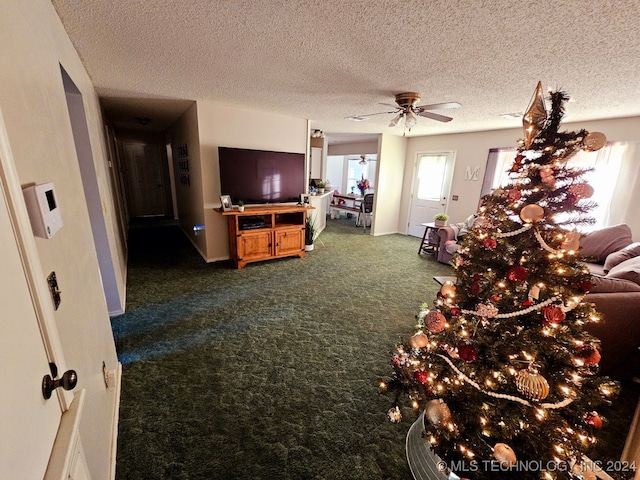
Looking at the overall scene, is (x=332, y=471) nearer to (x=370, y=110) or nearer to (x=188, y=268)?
(x=188, y=268)

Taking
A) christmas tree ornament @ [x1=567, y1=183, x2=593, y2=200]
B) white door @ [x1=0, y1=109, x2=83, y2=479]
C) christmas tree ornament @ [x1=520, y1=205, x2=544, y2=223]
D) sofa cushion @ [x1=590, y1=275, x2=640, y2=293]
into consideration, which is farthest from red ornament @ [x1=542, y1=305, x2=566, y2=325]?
white door @ [x1=0, y1=109, x2=83, y2=479]

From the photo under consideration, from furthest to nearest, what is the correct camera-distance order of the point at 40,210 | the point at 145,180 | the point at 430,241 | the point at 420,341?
1. the point at 145,180
2. the point at 430,241
3. the point at 420,341
4. the point at 40,210

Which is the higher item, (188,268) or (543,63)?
(543,63)

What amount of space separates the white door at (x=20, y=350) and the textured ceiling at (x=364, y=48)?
1.43 metres

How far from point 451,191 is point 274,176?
374 cm

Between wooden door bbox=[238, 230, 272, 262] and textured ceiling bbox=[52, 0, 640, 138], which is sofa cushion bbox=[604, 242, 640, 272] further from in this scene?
wooden door bbox=[238, 230, 272, 262]

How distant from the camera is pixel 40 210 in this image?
0.81m

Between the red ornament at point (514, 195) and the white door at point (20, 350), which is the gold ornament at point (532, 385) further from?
the white door at point (20, 350)

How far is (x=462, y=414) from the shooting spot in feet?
4.02

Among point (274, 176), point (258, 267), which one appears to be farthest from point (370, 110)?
point (258, 267)

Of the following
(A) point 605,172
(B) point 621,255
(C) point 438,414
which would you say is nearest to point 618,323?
(C) point 438,414

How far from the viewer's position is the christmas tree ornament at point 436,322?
1.27 meters

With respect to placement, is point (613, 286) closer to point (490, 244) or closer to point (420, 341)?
point (490, 244)

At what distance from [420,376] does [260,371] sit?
3.83 ft
